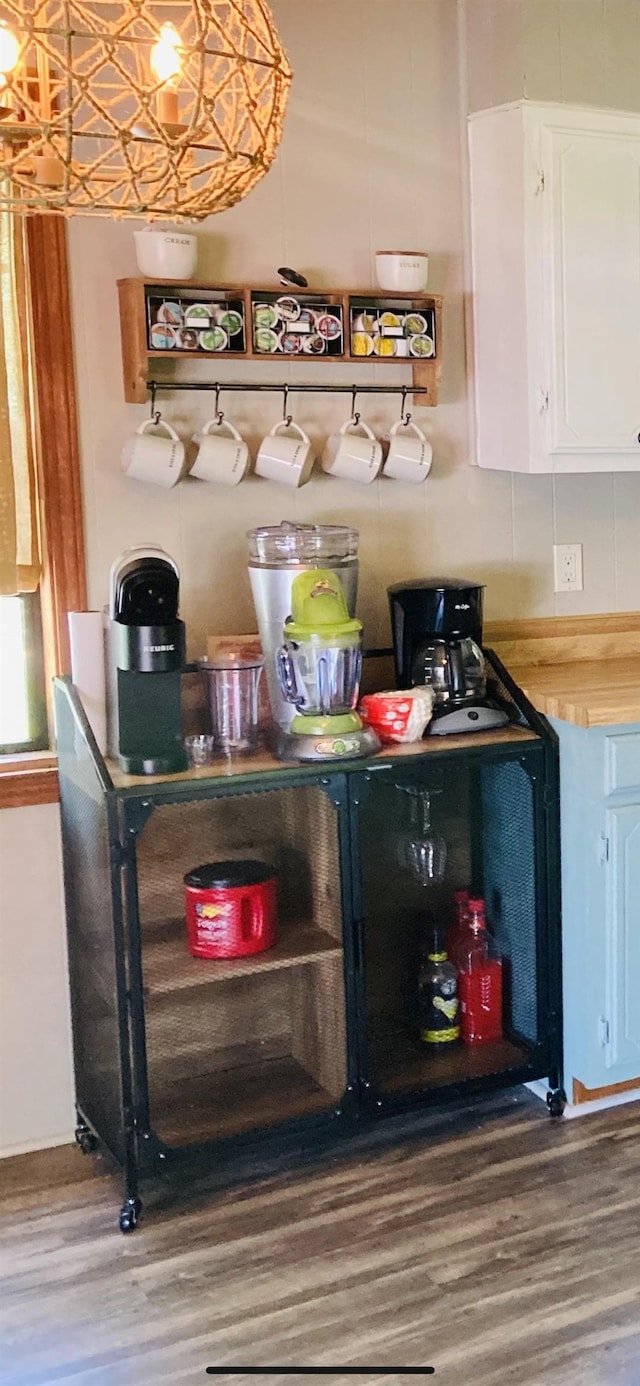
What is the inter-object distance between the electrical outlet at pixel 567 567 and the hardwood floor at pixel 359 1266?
1.25 meters

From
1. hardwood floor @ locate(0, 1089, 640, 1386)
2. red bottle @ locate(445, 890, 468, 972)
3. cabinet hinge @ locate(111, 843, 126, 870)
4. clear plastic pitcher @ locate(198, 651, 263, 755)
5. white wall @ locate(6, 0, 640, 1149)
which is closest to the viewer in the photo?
hardwood floor @ locate(0, 1089, 640, 1386)

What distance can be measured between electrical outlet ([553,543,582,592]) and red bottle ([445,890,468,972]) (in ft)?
2.63

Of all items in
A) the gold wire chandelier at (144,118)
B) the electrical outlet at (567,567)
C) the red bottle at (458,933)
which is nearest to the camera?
the gold wire chandelier at (144,118)

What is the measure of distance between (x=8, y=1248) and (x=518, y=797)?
53.4 inches

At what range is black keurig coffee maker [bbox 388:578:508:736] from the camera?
9.04 ft

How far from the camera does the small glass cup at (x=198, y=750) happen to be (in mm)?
2555

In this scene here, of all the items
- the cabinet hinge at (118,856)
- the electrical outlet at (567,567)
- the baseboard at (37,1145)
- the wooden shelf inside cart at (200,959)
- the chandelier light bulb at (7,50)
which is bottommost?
the baseboard at (37,1145)

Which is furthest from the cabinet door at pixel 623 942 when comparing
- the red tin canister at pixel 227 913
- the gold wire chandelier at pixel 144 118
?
the gold wire chandelier at pixel 144 118

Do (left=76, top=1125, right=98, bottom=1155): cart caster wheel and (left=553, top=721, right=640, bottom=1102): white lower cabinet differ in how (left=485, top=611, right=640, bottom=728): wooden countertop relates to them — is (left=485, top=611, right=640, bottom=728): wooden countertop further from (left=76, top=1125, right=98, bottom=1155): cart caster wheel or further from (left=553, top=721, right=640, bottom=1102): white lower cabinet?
(left=76, top=1125, right=98, bottom=1155): cart caster wheel

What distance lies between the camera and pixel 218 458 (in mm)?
2721

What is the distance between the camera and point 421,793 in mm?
2852

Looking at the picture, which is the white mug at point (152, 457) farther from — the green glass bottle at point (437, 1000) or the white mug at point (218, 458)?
the green glass bottle at point (437, 1000)

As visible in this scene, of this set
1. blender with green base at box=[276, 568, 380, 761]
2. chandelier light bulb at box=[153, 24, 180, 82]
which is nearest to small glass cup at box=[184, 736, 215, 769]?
blender with green base at box=[276, 568, 380, 761]

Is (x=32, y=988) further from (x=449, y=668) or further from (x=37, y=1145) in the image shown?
(x=449, y=668)
